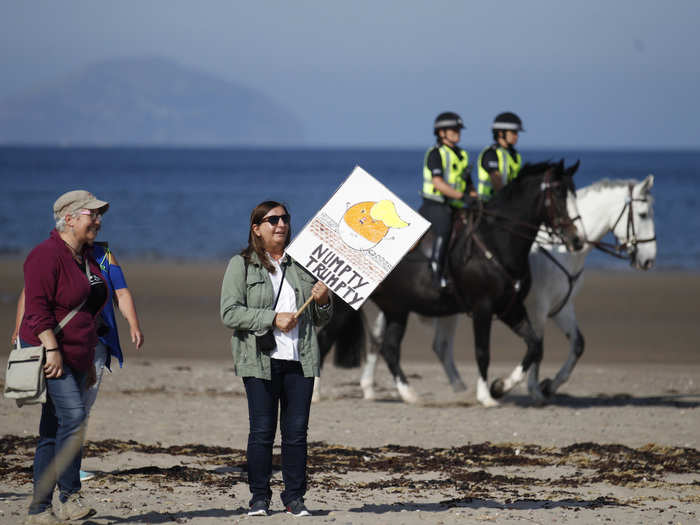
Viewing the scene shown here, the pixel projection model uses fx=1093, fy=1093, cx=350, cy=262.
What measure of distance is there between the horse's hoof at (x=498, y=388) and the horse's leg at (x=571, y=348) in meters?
0.75

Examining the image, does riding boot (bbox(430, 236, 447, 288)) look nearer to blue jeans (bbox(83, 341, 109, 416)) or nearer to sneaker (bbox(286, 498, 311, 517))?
sneaker (bbox(286, 498, 311, 517))

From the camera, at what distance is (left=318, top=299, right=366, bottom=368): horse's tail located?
12.4 metres

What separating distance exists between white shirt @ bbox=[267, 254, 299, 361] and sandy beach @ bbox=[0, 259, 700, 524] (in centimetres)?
102

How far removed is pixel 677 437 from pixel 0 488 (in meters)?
5.90

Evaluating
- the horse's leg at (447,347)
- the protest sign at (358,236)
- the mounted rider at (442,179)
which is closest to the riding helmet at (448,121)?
the mounted rider at (442,179)

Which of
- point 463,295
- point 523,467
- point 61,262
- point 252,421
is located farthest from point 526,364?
point 61,262

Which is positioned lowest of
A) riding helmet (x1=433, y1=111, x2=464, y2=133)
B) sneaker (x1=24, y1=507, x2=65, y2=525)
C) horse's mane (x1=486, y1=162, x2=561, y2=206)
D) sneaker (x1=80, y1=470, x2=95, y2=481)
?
sneaker (x1=80, y1=470, x2=95, y2=481)

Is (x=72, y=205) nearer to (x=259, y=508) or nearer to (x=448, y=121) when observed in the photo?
(x=259, y=508)

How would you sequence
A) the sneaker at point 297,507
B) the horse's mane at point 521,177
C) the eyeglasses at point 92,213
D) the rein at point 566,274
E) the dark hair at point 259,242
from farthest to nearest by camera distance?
the rein at point 566,274 < the horse's mane at point 521,177 < the sneaker at point 297,507 < the dark hair at point 259,242 < the eyeglasses at point 92,213

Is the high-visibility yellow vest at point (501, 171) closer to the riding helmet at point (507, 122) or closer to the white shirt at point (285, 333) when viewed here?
the riding helmet at point (507, 122)

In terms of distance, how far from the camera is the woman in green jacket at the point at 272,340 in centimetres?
607

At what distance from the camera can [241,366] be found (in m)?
6.07

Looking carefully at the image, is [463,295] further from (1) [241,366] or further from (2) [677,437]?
(1) [241,366]

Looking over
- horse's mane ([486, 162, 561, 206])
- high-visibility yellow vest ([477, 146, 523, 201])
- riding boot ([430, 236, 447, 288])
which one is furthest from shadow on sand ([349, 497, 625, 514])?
high-visibility yellow vest ([477, 146, 523, 201])
